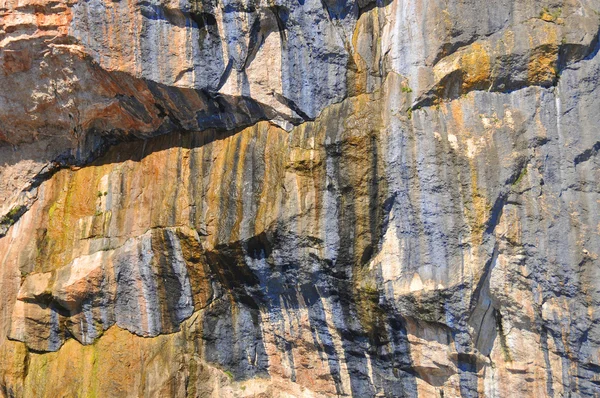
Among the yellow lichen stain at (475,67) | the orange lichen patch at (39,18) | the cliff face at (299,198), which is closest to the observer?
the cliff face at (299,198)

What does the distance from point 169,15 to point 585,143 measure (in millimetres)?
5441

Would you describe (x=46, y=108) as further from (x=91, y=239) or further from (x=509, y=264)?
(x=509, y=264)

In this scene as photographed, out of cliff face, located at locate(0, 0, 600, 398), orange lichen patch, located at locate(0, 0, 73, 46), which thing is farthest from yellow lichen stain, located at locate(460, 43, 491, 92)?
orange lichen patch, located at locate(0, 0, 73, 46)

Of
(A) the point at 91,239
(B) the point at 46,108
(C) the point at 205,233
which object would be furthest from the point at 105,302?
(B) the point at 46,108

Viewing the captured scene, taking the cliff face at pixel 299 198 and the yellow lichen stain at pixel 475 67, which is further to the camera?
the yellow lichen stain at pixel 475 67

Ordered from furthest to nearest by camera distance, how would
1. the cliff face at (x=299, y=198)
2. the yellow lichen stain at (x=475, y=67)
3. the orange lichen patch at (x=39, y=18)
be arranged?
the orange lichen patch at (x=39, y=18)
the yellow lichen stain at (x=475, y=67)
the cliff face at (x=299, y=198)

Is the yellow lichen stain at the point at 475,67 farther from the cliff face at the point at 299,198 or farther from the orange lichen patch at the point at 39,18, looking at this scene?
the orange lichen patch at the point at 39,18

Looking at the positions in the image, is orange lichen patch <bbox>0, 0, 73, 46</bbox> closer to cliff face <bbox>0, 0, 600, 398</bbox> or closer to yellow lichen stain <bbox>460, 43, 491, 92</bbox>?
cliff face <bbox>0, 0, 600, 398</bbox>

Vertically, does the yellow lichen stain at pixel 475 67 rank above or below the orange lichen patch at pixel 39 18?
below

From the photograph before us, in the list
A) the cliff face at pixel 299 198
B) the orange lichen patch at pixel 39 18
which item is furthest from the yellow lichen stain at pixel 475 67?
the orange lichen patch at pixel 39 18

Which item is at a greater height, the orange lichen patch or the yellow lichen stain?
the orange lichen patch

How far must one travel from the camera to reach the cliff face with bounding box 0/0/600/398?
22.4ft

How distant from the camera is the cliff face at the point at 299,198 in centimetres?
682

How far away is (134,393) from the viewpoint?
8.09 meters
